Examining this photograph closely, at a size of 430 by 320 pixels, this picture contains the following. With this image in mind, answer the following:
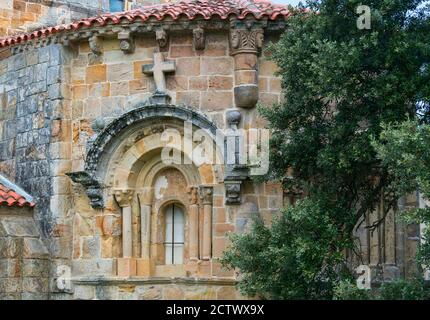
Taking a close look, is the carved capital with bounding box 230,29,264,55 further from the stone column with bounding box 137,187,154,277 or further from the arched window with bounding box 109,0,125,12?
the arched window with bounding box 109,0,125,12

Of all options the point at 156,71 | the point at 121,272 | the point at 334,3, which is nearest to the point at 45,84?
the point at 156,71

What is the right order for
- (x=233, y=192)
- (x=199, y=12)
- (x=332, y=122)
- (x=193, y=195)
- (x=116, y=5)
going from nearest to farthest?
(x=332, y=122)
(x=233, y=192)
(x=199, y=12)
(x=193, y=195)
(x=116, y=5)

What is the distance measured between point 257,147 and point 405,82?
270 cm

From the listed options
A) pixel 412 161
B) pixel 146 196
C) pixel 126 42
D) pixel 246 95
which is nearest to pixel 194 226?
pixel 146 196

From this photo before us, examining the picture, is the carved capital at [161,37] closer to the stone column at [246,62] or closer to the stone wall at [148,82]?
the stone wall at [148,82]

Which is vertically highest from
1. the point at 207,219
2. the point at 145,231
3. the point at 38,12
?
the point at 38,12

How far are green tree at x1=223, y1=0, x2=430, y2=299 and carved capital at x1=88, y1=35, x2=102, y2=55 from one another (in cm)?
357

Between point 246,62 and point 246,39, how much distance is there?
0.36 meters

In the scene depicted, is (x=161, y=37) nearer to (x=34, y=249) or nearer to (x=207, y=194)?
(x=207, y=194)

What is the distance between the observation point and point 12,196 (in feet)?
52.7

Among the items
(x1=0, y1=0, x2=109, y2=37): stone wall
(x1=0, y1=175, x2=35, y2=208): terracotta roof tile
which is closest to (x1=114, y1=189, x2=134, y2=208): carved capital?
(x1=0, y1=175, x2=35, y2=208): terracotta roof tile

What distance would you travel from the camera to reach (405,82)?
12.5 meters

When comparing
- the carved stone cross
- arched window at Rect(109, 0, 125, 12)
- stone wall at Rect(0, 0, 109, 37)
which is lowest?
the carved stone cross

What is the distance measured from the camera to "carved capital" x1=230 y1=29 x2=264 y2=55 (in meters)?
15.0
